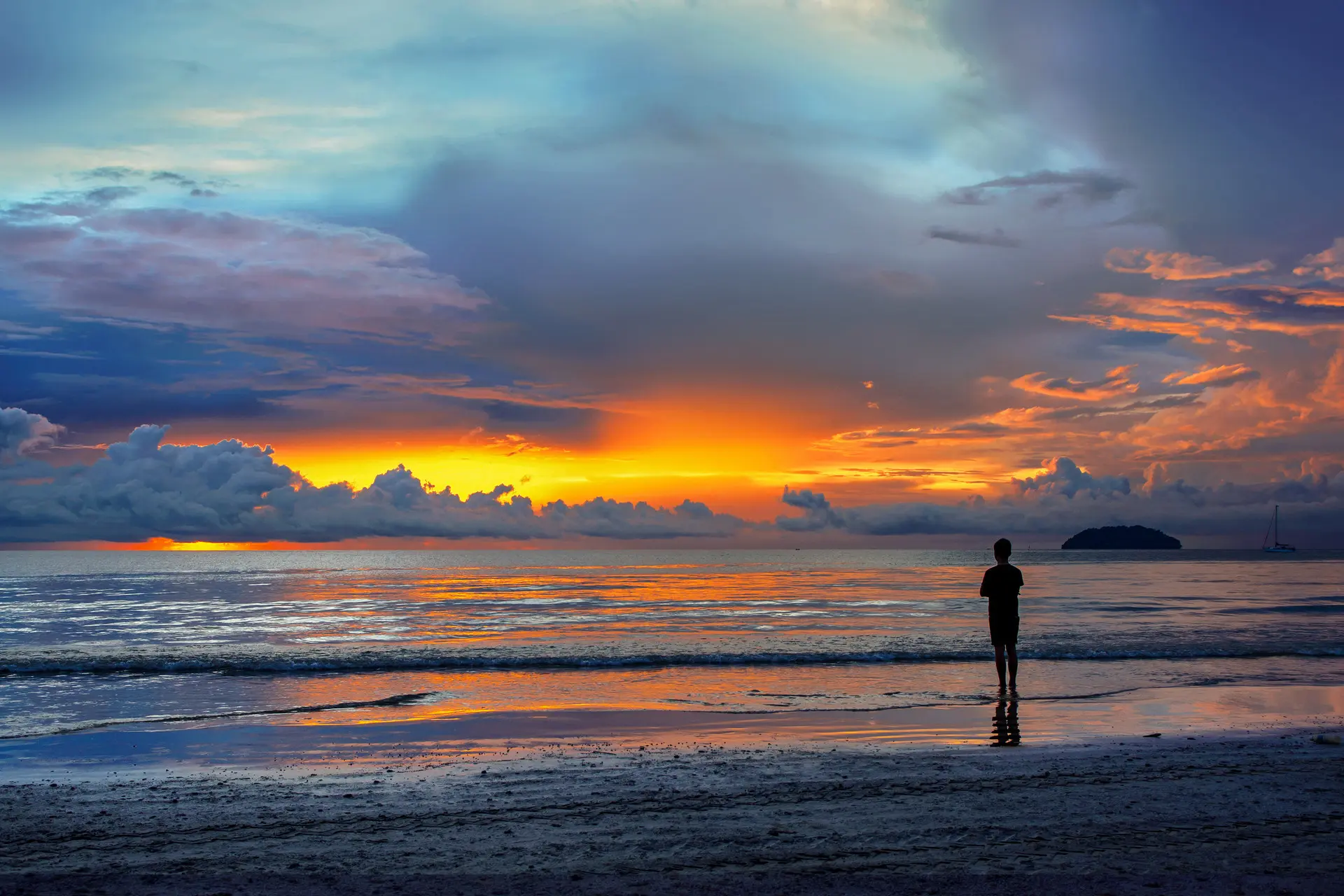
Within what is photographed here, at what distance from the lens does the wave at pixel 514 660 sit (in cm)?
2180

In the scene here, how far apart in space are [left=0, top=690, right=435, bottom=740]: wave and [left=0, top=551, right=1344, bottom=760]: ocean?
6cm

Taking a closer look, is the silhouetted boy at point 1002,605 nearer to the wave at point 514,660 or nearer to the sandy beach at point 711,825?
the sandy beach at point 711,825

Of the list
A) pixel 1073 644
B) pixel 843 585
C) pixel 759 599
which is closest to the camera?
pixel 1073 644

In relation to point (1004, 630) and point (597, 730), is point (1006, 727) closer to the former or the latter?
point (1004, 630)

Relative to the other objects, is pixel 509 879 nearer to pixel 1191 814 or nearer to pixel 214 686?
pixel 1191 814

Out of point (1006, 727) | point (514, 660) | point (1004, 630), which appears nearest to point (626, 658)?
point (514, 660)

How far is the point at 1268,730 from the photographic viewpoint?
12.5m

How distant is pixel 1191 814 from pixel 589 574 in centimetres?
9500

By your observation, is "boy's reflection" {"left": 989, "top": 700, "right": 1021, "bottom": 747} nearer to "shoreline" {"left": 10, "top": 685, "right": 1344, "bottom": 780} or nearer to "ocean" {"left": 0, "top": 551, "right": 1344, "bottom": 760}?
"shoreline" {"left": 10, "top": 685, "right": 1344, "bottom": 780}

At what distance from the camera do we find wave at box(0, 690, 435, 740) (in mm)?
13531

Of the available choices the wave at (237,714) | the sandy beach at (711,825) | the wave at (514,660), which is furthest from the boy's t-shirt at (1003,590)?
the wave at (237,714)

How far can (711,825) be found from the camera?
24.7 feet

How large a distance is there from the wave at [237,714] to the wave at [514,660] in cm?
468

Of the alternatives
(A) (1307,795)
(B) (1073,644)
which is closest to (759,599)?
(B) (1073,644)
